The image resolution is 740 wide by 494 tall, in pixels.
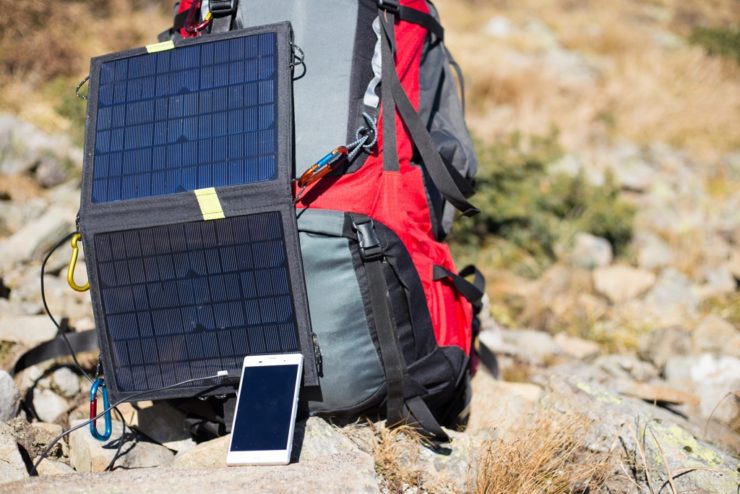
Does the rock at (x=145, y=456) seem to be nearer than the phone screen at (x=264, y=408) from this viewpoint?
No

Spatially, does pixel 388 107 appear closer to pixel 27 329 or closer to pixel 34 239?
pixel 27 329

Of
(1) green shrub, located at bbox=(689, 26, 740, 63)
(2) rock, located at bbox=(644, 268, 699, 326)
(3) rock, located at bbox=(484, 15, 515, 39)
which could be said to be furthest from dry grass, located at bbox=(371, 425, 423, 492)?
(1) green shrub, located at bbox=(689, 26, 740, 63)

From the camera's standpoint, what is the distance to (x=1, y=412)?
261 cm

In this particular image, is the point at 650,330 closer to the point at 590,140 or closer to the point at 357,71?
the point at 357,71

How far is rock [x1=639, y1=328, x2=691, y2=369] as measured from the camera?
3.99 meters

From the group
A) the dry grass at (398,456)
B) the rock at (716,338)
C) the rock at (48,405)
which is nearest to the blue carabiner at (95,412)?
the rock at (48,405)

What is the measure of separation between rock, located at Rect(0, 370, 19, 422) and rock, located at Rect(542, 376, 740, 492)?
209 centimetres

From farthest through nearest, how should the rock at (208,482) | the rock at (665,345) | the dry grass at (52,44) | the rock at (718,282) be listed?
the dry grass at (52,44) → the rock at (718,282) → the rock at (665,345) → the rock at (208,482)

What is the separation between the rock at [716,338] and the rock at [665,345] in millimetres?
144

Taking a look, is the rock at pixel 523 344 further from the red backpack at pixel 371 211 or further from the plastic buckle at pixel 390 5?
the plastic buckle at pixel 390 5

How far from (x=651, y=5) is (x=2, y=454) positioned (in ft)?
44.1

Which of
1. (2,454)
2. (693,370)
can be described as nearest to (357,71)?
(2,454)

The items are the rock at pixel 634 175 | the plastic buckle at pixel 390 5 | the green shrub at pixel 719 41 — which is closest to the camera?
the plastic buckle at pixel 390 5

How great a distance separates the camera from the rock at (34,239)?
3869 mm
